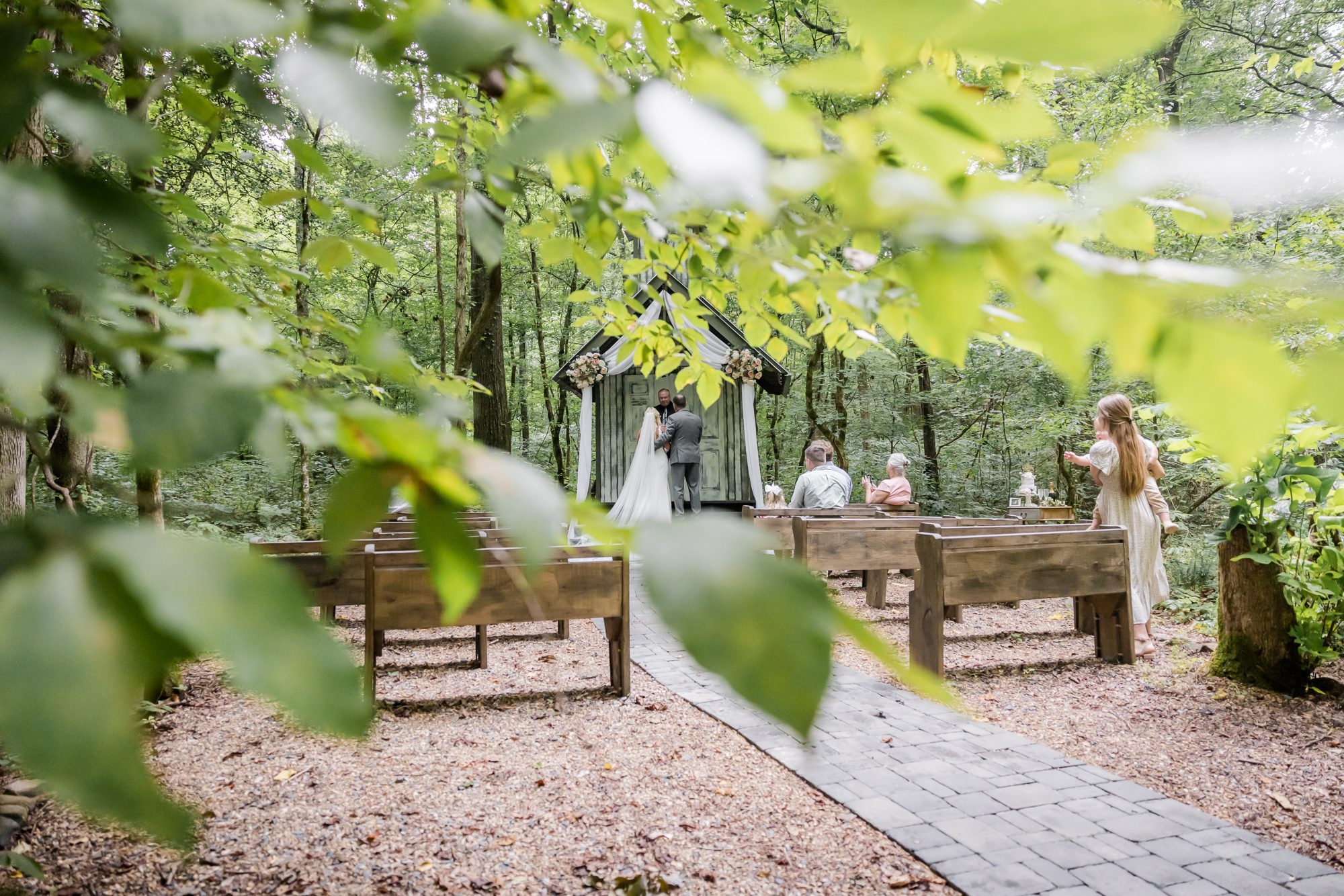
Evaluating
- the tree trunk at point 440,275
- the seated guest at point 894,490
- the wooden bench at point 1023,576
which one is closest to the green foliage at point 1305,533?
the wooden bench at point 1023,576

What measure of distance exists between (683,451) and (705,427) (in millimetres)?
2227

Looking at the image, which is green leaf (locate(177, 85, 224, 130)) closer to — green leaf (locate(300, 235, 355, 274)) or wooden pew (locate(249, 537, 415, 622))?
green leaf (locate(300, 235, 355, 274))

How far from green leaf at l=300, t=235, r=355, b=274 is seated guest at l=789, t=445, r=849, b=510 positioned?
25.4ft

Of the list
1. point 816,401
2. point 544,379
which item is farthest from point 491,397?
point 544,379

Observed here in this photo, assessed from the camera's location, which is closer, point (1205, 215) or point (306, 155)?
point (1205, 215)

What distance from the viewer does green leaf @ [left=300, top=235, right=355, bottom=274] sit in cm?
142

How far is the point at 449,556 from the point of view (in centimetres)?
50

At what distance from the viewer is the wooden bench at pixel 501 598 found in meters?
4.38

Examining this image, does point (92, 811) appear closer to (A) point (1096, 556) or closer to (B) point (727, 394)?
(A) point (1096, 556)

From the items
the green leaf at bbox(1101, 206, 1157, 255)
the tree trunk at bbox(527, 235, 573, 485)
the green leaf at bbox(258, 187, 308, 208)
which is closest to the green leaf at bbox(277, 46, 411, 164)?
the green leaf at bbox(1101, 206, 1157, 255)

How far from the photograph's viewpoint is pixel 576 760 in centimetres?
374

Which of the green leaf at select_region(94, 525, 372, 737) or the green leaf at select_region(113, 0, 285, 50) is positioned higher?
the green leaf at select_region(113, 0, 285, 50)

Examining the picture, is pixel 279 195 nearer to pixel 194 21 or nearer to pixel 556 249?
pixel 556 249

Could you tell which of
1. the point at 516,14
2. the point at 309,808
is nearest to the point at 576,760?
the point at 309,808
